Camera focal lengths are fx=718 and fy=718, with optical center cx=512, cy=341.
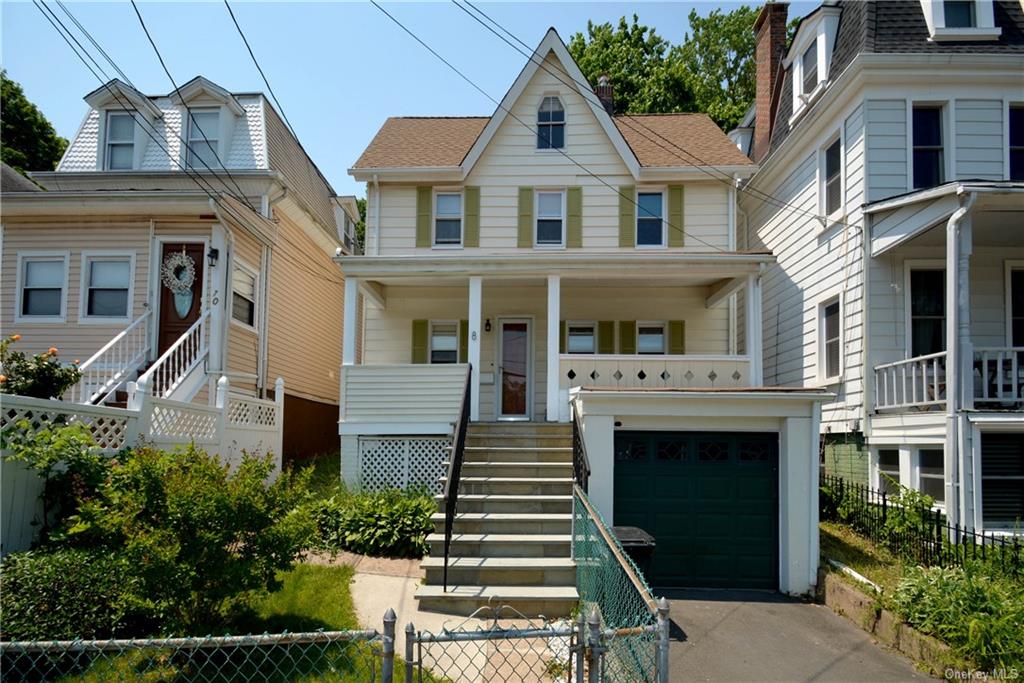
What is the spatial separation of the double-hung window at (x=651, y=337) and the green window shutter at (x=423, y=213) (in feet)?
16.6

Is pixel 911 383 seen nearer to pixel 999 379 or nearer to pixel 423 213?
pixel 999 379

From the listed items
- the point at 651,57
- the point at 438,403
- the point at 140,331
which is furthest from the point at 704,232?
the point at 651,57

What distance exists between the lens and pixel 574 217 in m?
15.8

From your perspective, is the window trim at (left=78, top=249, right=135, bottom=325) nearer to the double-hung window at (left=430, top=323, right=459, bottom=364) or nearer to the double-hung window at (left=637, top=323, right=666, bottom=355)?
the double-hung window at (left=430, top=323, right=459, bottom=364)

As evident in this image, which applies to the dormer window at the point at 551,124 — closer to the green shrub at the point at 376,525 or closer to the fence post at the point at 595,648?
the green shrub at the point at 376,525

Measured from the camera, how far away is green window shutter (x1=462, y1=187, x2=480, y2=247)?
51.9 feet

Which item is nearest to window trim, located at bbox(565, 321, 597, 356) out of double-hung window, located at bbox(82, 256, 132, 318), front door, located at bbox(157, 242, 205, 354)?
front door, located at bbox(157, 242, 205, 354)

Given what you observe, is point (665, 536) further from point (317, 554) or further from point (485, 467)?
point (317, 554)

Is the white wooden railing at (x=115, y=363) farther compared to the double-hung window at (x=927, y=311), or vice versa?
the double-hung window at (x=927, y=311)

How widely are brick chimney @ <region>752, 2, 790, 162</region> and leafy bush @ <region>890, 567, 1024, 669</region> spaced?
13.0 meters

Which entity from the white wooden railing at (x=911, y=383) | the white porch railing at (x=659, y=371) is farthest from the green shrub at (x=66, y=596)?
the white wooden railing at (x=911, y=383)

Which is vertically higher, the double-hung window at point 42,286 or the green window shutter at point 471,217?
the green window shutter at point 471,217

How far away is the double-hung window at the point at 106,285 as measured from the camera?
1384 cm

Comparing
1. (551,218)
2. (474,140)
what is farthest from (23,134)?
(551,218)
